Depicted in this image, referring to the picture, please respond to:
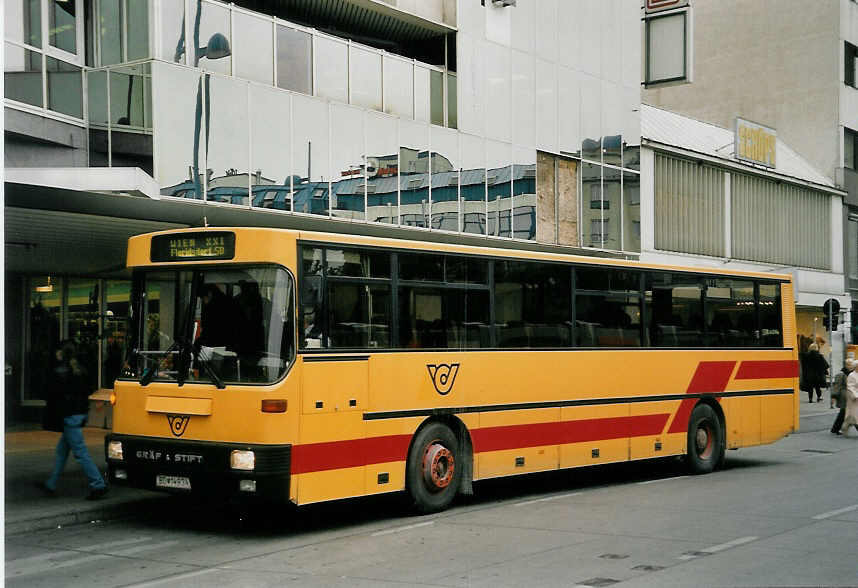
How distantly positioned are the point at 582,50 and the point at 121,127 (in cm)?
1406

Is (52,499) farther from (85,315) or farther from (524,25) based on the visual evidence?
(524,25)

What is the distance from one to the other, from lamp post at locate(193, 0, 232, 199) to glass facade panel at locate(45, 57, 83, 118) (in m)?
1.72

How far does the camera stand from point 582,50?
2645 centimetres

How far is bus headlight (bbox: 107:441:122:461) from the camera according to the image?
11070mm

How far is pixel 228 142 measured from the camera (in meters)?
16.6

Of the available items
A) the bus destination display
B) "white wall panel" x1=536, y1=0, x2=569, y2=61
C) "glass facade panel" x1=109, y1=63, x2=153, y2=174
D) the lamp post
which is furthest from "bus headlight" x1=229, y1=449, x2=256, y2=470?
"white wall panel" x1=536, y1=0, x2=569, y2=61

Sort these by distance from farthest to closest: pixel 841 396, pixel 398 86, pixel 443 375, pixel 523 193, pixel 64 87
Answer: pixel 523 193
pixel 841 396
pixel 398 86
pixel 64 87
pixel 443 375

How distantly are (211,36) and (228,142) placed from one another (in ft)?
5.94

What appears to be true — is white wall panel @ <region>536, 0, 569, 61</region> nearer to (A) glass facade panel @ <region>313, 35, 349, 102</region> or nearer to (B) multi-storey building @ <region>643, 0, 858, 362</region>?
(A) glass facade panel @ <region>313, 35, 349, 102</region>

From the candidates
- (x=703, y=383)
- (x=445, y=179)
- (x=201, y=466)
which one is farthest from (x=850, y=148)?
(x=201, y=466)

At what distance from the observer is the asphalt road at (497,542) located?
28.1 ft

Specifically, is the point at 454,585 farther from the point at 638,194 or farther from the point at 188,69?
the point at 638,194

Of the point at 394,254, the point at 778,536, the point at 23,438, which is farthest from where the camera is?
the point at 23,438

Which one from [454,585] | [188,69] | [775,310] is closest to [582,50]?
[775,310]
